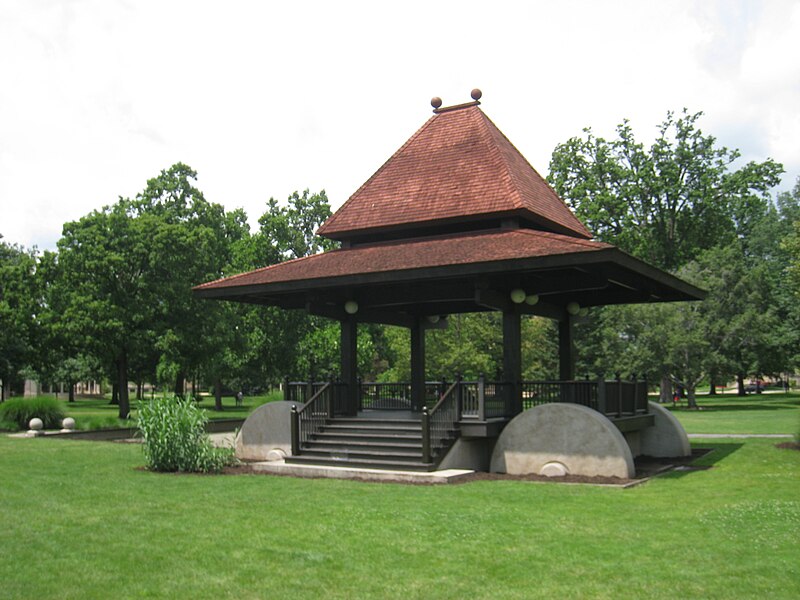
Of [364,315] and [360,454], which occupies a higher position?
[364,315]

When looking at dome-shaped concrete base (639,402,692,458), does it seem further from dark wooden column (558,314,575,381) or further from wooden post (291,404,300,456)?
wooden post (291,404,300,456)

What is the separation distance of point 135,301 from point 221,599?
1076 inches

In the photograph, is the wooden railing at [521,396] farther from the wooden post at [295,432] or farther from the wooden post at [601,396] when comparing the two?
the wooden post at [295,432]

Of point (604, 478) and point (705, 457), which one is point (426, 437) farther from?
point (705, 457)

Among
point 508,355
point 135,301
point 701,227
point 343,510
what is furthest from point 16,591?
point 701,227

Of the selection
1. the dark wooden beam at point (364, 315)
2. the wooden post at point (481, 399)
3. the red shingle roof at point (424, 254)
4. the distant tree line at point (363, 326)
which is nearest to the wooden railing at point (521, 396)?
the wooden post at point (481, 399)

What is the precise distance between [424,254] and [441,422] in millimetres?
3399

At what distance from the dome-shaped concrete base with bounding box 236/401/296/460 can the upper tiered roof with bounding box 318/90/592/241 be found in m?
4.28

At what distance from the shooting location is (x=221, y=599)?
7105 millimetres

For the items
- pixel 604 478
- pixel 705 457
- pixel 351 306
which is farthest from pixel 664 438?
pixel 351 306

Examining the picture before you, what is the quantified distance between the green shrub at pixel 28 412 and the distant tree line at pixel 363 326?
2.41 metres

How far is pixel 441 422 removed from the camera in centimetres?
1645

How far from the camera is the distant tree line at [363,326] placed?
32.9 m

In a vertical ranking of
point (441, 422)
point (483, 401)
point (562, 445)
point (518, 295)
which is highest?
point (518, 295)
